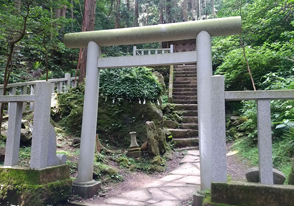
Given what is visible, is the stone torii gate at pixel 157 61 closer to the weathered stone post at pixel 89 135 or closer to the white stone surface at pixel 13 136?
the weathered stone post at pixel 89 135

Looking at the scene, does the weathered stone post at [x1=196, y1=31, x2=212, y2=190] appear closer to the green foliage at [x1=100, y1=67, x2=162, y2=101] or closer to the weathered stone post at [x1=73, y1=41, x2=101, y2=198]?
the weathered stone post at [x1=73, y1=41, x2=101, y2=198]

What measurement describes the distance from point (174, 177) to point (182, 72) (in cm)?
874

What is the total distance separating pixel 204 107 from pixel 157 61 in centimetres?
113

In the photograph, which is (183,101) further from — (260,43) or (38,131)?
(38,131)

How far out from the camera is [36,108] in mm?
3115

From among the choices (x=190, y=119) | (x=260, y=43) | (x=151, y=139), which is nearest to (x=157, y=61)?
(x=151, y=139)

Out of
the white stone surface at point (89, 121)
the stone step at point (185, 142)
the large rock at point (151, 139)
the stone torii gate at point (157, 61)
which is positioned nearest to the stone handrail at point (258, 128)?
the stone torii gate at point (157, 61)

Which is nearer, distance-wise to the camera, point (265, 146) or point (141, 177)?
point (265, 146)

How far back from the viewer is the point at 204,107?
10.7ft

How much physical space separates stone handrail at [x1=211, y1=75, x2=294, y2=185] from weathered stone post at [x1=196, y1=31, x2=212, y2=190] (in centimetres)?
87

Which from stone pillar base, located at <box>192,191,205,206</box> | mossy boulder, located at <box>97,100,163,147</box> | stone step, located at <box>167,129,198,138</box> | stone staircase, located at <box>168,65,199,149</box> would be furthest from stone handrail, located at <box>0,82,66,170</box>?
stone step, located at <box>167,129,198,138</box>

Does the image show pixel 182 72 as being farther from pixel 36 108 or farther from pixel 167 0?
pixel 167 0

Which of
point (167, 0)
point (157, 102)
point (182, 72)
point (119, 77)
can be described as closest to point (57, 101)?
point (119, 77)

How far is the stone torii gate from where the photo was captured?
10.6ft
